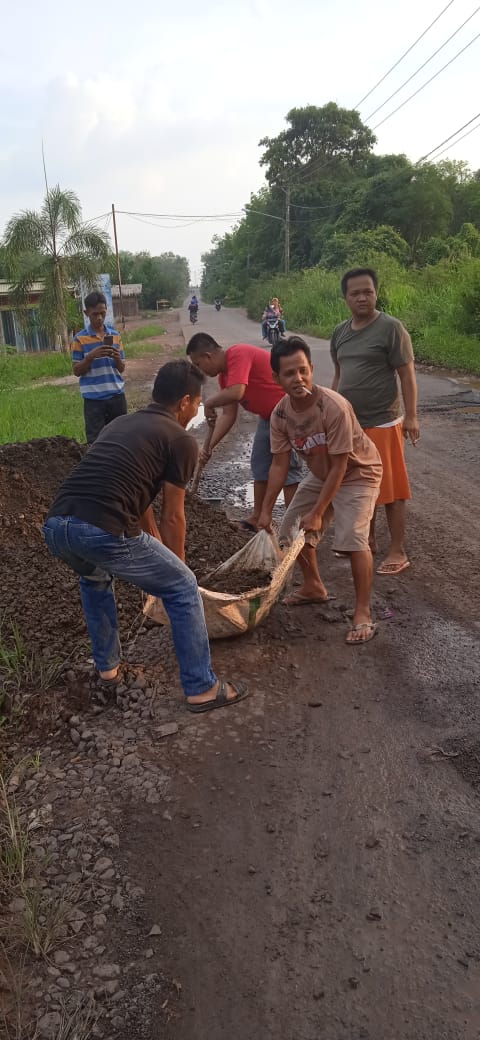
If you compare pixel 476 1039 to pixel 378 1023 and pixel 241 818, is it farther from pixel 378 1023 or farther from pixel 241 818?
pixel 241 818

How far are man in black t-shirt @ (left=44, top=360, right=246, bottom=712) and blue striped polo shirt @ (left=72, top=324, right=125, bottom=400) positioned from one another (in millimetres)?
3764

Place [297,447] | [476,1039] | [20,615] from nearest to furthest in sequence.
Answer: [476,1039] < [297,447] < [20,615]

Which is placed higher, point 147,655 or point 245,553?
point 245,553

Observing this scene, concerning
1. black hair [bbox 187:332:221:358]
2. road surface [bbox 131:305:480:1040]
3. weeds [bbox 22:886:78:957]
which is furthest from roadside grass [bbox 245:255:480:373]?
weeds [bbox 22:886:78:957]

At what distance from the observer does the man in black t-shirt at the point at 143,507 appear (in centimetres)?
306

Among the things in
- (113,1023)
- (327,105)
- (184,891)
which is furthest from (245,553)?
(327,105)

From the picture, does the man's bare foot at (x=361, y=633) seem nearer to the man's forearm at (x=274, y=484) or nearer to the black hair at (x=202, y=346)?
the man's forearm at (x=274, y=484)

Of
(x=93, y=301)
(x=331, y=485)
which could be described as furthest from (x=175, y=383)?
(x=93, y=301)

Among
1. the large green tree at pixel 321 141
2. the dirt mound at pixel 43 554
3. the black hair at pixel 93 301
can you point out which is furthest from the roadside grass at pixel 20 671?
the large green tree at pixel 321 141

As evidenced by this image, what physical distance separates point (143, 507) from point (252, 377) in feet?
6.70

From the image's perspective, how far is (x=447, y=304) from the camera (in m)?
18.3

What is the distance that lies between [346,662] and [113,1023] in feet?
Answer: 7.05

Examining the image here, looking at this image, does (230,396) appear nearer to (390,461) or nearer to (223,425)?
(223,425)

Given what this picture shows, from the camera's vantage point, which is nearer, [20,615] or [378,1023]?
[378,1023]
